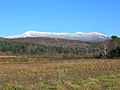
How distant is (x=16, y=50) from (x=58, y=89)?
408 ft

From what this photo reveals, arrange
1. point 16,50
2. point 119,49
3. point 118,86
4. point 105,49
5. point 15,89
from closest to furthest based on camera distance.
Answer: point 15,89 → point 118,86 → point 119,49 → point 105,49 → point 16,50

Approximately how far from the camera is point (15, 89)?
13242mm

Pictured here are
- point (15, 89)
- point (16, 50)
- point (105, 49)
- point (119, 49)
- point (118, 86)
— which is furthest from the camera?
point (16, 50)

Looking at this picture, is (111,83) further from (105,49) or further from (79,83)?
(105,49)

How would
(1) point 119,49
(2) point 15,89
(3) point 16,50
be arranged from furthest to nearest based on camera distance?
(3) point 16,50
(1) point 119,49
(2) point 15,89

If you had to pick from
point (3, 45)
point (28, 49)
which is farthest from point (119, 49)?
point (3, 45)

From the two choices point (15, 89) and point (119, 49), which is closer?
point (15, 89)

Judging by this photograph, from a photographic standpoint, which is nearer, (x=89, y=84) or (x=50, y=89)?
(x=50, y=89)

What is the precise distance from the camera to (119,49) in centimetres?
6650

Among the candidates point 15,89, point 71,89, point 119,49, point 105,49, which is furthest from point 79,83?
point 105,49

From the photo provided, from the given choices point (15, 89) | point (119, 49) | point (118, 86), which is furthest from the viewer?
point (119, 49)

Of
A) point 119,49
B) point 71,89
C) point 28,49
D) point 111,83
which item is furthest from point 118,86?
point 28,49

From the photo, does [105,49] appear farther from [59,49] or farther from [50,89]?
[50,89]

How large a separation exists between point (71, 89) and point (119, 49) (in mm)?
53631
